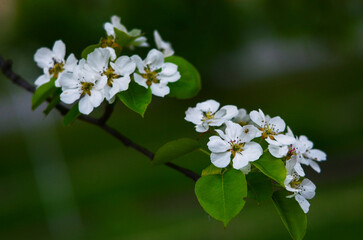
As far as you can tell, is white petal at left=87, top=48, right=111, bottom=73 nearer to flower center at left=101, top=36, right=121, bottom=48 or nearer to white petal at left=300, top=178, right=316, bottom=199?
flower center at left=101, top=36, right=121, bottom=48

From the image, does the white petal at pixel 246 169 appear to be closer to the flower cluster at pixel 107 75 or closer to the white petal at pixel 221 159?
the white petal at pixel 221 159

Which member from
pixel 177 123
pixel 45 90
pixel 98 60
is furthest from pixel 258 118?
pixel 177 123

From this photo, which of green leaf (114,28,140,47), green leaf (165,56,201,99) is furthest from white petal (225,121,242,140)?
green leaf (114,28,140,47)

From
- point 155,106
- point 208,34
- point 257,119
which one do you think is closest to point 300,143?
point 257,119

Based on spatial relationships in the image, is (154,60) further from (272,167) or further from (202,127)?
(272,167)

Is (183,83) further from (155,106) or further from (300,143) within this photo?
(155,106)
